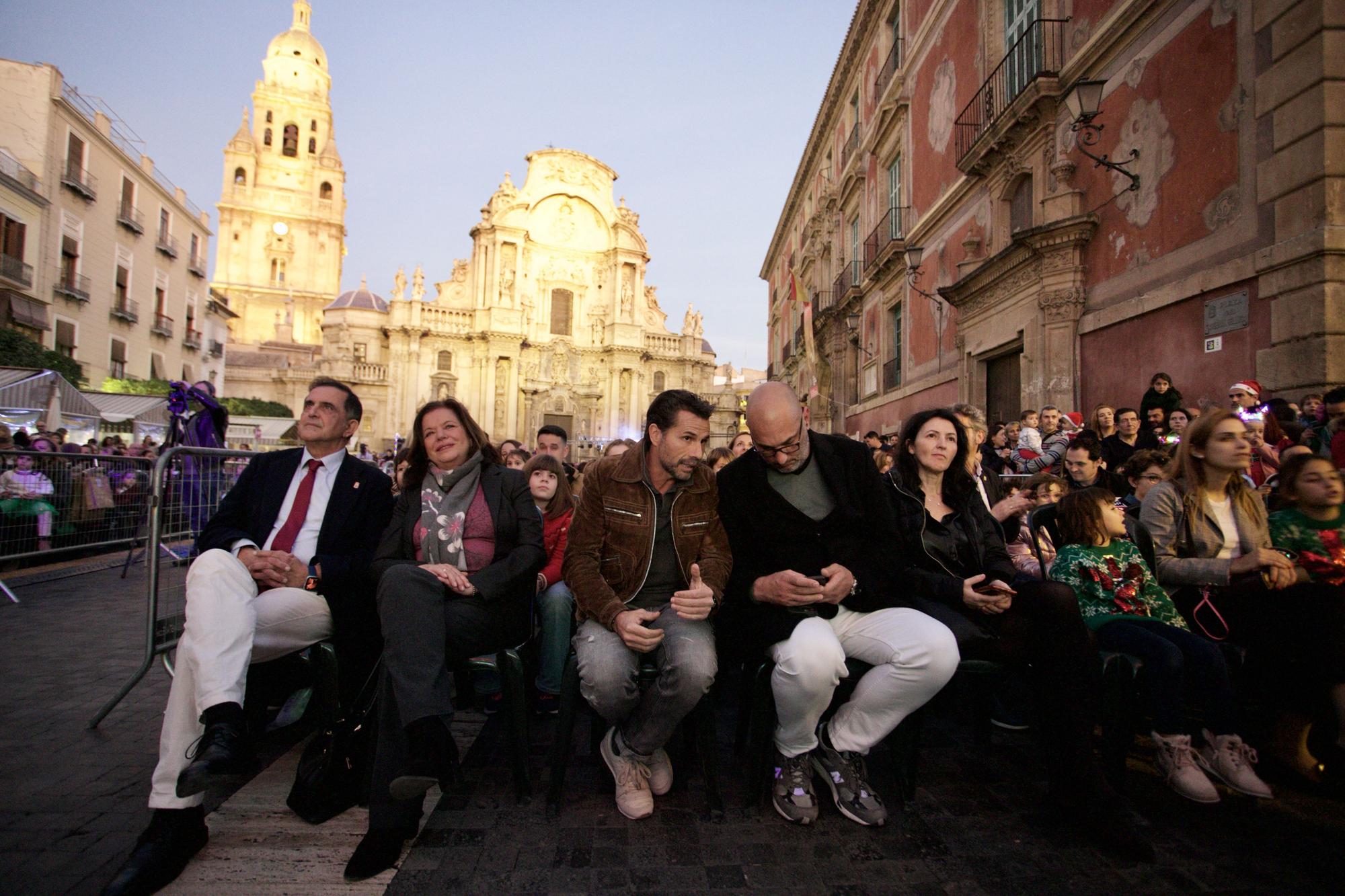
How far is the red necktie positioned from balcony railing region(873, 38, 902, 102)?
646 inches

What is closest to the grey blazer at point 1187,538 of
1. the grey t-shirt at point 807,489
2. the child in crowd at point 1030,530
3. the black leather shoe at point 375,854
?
the child in crowd at point 1030,530

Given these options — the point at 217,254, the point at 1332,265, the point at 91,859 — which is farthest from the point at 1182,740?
the point at 217,254

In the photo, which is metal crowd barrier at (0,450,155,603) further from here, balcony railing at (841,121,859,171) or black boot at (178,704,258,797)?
balcony railing at (841,121,859,171)

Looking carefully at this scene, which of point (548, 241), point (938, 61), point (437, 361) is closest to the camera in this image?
point (938, 61)

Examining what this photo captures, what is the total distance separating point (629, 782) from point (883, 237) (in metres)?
15.9

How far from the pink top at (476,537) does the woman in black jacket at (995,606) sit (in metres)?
1.86

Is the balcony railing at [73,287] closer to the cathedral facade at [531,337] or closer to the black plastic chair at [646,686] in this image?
the cathedral facade at [531,337]

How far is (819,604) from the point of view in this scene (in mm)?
2582

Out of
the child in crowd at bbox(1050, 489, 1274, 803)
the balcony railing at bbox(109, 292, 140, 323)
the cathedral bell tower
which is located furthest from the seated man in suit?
→ the cathedral bell tower

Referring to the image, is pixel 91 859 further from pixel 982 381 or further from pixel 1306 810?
pixel 982 381

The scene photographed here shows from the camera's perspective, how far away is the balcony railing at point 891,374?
583 inches

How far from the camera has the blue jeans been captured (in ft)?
10.7

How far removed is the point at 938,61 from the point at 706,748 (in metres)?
14.5

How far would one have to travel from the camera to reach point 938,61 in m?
12.6
